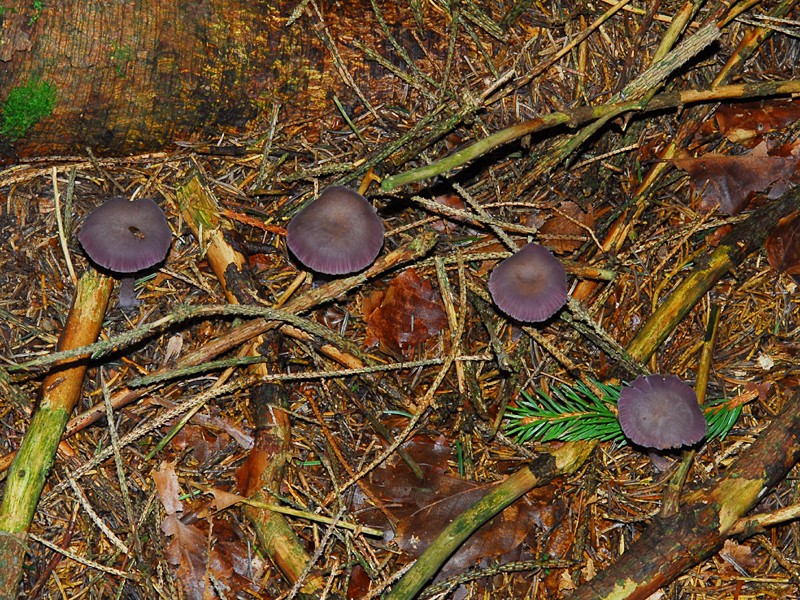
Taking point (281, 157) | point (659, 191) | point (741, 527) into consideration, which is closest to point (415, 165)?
point (281, 157)

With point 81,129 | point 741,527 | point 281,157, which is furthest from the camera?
point 281,157

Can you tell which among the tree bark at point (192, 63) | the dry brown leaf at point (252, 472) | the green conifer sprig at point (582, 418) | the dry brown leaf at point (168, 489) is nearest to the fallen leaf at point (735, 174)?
the green conifer sprig at point (582, 418)

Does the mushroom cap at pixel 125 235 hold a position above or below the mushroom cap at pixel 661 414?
above

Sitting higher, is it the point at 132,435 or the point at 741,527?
the point at 132,435

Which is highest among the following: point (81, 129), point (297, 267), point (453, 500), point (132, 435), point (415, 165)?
point (81, 129)

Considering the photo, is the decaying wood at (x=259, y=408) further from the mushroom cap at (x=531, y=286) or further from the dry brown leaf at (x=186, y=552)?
the mushroom cap at (x=531, y=286)

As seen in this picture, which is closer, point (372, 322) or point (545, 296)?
point (545, 296)

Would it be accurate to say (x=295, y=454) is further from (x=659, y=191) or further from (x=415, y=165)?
(x=659, y=191)
